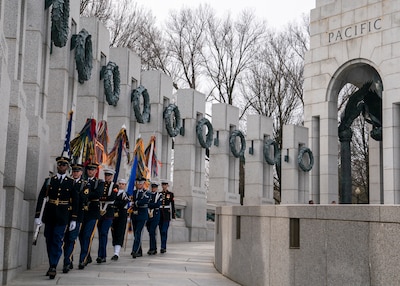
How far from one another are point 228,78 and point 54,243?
112 feet

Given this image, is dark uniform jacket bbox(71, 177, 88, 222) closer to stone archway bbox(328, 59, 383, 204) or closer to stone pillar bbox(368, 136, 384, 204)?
stone archway bbox(328, 59, 383, 204)

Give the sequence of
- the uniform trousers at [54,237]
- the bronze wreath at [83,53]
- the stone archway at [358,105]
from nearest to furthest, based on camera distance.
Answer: the uniform trousers at [54,237]
the bronze wreath at [83,53]
the stone archway at [358,105]

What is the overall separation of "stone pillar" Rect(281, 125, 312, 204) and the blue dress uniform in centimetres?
1827

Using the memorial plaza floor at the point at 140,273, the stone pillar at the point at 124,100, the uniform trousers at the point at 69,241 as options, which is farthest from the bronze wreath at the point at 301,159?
the uniform trousers at the point at 69,241

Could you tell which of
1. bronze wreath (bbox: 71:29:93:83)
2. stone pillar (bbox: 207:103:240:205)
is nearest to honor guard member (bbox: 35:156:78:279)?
bronze wreath (bbox: 71:29:93:83)

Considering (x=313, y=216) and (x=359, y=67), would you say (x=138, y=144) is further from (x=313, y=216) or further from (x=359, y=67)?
(x=359, y=67)

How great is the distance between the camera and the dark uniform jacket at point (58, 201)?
434 inches

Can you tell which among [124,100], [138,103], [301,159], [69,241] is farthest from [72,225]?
[301,159]

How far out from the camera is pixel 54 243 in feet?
36.1

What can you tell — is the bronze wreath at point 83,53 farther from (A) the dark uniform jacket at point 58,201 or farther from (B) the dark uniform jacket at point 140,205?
(A) the dark uniform jacket at point 58,201

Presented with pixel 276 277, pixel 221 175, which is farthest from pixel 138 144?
pixel 221 175

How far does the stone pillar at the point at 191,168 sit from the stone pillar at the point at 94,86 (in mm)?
5864

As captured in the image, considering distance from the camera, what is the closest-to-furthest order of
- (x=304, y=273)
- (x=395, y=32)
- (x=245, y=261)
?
(x=304, y=273) → (x=245, y=261) → (x=395, y=32)

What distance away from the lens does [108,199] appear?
13734mm
